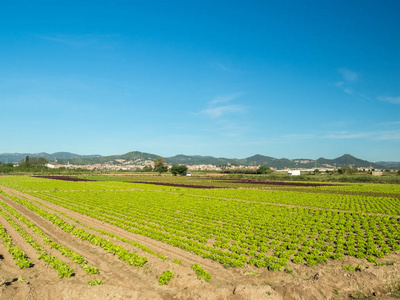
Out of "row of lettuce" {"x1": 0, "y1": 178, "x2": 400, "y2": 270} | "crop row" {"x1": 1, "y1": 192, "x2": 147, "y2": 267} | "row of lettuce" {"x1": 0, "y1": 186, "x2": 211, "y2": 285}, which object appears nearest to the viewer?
"row of lettuce" {"x1": 0, "y1": 186, "x2": 211, "y2": 285}

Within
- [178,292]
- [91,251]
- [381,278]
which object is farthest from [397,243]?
[91,251]

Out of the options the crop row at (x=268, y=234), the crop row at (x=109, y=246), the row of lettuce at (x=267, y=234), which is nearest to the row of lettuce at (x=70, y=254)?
the crop row at (x=109, y=246)

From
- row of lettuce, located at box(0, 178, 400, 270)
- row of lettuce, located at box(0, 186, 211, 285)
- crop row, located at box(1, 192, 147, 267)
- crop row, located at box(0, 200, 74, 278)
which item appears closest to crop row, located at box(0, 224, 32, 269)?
row of lettuce, located at box(0, 186, 211, 285)

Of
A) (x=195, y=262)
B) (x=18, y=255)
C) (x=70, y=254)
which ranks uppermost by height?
(x=18, y=255)

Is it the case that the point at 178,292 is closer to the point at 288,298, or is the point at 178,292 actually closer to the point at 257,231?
the point at 288,298

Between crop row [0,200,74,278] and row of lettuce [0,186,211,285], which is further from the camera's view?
row of lettuce [0,186,211,285]

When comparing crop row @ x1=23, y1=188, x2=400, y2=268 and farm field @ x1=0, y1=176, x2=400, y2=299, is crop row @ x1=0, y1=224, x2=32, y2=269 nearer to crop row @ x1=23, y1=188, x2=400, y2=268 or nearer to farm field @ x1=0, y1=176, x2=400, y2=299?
farm field @ x1=0, y1=176, x2=400, y2=299

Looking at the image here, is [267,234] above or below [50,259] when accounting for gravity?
below

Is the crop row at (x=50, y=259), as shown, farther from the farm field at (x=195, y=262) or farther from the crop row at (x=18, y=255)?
the crop row at (x=18, y=255)

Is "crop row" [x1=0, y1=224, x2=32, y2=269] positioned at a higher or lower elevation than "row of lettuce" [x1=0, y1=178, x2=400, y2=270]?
higher

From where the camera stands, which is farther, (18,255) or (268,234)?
(268,234)

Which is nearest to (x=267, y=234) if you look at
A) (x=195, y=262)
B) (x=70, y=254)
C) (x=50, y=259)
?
(x=195, y=262)

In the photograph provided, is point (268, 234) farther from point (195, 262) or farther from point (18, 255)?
point (18, 255)

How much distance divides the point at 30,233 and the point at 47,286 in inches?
388
